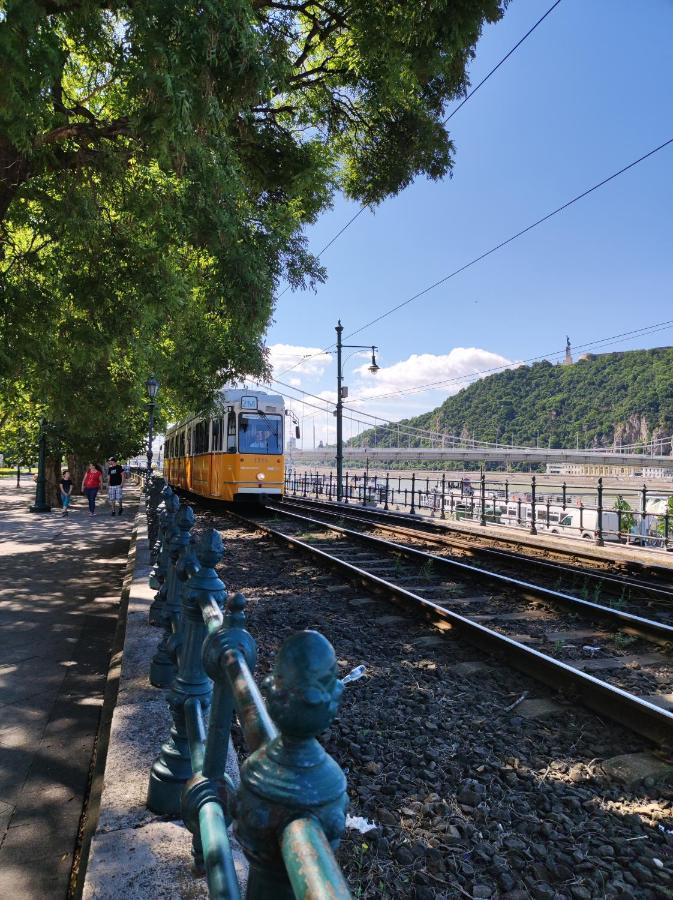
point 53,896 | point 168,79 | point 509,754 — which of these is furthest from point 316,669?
point 168,79

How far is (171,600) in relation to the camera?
3.16m

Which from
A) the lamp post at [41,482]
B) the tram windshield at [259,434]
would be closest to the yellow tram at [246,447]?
the tram windshield at [259,434]

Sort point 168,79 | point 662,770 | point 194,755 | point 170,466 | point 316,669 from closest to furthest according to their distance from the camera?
point 316,669 → point 194,755 → point 662,770 → point 168,79 → point 170,466

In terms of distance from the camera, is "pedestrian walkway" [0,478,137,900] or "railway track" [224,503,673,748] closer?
"pedestrian walkway" [0,478,137,900]

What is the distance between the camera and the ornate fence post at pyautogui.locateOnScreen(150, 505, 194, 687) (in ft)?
10.2

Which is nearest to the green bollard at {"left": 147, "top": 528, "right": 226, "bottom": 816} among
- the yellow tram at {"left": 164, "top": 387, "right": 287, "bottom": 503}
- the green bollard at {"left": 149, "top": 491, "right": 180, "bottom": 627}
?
the green bollard at {"left": 149, "top": 491, "right": 180, "bottom": 627}

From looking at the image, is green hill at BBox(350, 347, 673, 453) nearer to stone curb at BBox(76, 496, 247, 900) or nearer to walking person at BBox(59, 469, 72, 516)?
walking person at BBox(59, 469, 72, 516)

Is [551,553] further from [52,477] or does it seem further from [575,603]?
[52,477]

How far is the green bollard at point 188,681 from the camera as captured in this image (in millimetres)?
2090

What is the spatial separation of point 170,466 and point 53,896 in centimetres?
2907

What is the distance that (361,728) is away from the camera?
3.55 m

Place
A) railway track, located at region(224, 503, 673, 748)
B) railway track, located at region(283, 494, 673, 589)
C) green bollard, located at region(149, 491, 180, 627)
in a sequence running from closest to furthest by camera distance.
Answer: green bollard, located at region(149, 491, 180, 627) → railway track, located at region(224, 503, 673, 748) → railway track, located at region(283, 494, 673, 589)

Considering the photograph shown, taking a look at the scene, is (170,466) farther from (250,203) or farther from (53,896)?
(53,896)

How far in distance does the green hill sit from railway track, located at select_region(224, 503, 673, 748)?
9247 centimetres
